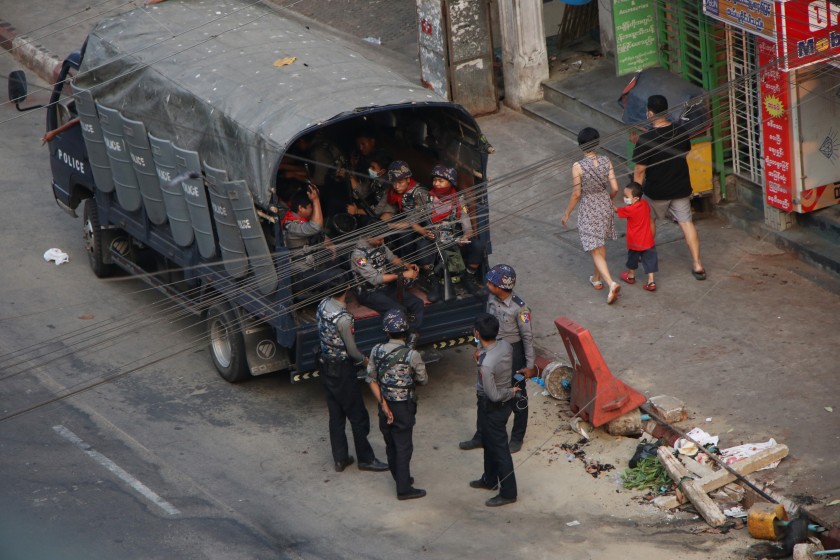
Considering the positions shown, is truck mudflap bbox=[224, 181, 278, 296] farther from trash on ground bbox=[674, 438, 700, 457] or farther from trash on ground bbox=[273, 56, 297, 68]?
trash on ground bbox=[674, 438, 700, 457]

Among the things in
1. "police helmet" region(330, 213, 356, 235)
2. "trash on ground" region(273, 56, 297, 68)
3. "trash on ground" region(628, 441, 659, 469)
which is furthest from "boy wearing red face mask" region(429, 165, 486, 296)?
"trash on ground" region(628, 441, 659, 469)

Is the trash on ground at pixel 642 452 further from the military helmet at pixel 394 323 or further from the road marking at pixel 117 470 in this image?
the road marking at pixel 117 470

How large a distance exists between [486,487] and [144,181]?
4.44 metres

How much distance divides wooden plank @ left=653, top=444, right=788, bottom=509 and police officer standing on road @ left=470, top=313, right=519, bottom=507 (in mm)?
1090

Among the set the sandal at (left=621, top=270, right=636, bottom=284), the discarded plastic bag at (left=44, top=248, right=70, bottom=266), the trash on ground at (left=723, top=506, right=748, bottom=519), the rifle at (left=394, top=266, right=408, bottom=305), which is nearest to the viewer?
the trash on ground at (left=723, top=506, right=748, bottom=519)

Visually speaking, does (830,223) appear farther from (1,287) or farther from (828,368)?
(1,287)

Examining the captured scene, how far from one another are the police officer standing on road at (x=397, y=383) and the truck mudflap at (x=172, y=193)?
2.87 m

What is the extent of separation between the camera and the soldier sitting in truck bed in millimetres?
11047

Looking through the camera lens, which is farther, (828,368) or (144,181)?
(144,181)

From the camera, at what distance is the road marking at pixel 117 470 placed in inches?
408

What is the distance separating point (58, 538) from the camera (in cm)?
994

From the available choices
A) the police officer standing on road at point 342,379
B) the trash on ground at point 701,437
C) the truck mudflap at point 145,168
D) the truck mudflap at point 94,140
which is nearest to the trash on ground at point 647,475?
the trash on ground at point 701,437

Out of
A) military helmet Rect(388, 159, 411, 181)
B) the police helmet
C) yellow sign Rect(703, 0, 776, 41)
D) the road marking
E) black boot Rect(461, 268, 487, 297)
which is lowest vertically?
the road marking

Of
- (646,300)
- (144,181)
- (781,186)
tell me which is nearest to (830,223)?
(781,186)
